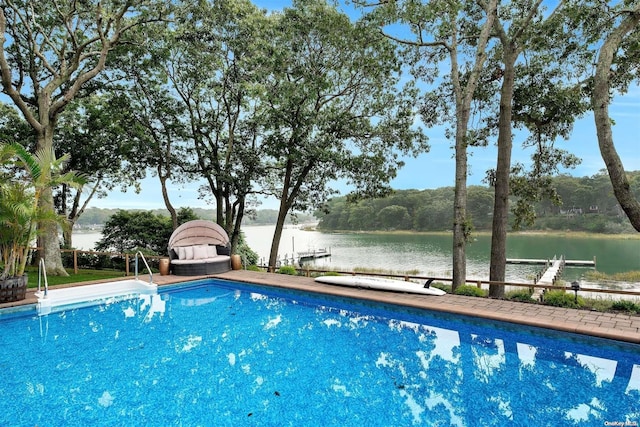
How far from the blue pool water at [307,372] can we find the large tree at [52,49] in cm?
518

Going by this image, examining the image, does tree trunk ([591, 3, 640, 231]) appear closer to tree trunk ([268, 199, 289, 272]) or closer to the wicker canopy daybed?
the wicker canopy daybed

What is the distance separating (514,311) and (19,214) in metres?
7.93

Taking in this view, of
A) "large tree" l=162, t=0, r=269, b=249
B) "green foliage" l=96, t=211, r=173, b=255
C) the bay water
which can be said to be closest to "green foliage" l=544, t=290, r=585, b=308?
"large tree" l=162, t=0, r=269, b=249

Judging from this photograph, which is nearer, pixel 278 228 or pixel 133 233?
pixel 278 228

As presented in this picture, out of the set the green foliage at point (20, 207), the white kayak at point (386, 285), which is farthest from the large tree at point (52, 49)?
the white kayak at point (386, 285)

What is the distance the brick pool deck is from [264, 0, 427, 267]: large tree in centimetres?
626

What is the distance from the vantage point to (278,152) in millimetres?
12445

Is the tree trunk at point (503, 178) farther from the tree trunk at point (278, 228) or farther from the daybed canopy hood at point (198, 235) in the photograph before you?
the tree trunk at point (278, 228)

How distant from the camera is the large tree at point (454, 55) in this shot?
27.2ft

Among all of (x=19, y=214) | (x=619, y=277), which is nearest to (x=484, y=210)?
(x=619, y=277)

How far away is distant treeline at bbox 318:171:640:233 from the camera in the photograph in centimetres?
3728

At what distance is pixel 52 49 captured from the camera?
1143 centimetres

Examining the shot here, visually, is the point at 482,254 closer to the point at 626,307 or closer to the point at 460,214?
the point at 460,214

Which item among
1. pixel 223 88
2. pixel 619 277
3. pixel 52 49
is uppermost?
pixel 52 49
